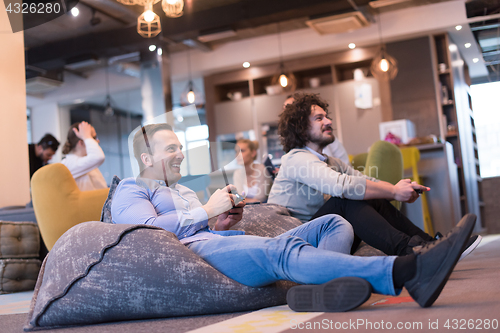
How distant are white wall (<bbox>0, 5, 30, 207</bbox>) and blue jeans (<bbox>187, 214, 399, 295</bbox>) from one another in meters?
3.07

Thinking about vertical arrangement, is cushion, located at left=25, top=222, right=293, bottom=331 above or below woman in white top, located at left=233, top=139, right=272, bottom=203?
below

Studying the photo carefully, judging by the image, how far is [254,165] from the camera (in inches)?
167

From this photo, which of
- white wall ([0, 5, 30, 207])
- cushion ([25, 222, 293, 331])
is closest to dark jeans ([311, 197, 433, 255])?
cushion ([25, 222, 293, 331])

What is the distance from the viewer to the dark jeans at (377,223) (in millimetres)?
1947

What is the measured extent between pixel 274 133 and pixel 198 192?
6229 millimetres

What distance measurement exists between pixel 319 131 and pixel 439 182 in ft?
8.59

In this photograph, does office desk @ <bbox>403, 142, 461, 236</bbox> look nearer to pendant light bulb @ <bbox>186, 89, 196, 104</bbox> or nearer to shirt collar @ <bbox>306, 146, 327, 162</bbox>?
shirt collar @ <bbox>306, 146, 327, 162</bbox>

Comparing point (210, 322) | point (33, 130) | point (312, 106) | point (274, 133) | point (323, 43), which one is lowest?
point (210, 322)

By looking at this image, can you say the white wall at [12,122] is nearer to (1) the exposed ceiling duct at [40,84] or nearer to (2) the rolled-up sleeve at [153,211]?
(2) the rolled-up sleeve at [153,211]

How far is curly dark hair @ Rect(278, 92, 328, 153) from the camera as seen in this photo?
8.21ft

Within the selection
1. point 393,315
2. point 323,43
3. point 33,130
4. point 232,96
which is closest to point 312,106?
point 393,315

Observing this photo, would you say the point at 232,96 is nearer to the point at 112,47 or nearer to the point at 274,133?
the point at 274,133

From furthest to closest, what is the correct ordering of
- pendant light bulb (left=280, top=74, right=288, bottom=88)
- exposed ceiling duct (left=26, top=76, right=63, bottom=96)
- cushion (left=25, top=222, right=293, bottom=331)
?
exposed ceiling duct (left=26, top=76, right=63, bottom=96), pendant light bulb (left=280, top=74, right=288, bottom=88), cushion (left=25, top=222, right=293, bottom=331)

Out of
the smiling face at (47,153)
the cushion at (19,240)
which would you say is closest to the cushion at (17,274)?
the cushion at (19,240)
